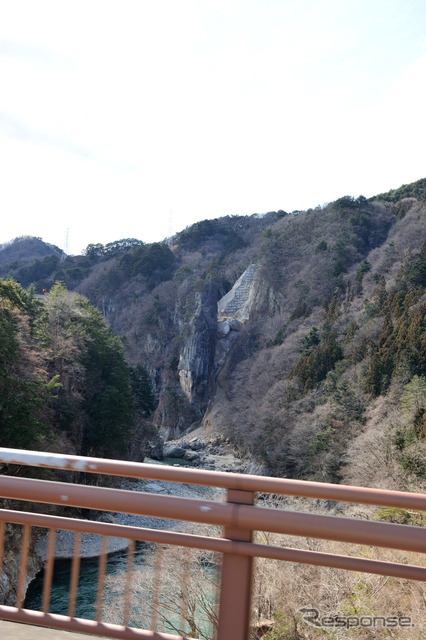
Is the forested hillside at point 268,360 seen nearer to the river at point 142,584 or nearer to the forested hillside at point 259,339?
the forested hillside at point 259,339

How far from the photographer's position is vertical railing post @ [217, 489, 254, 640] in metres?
2.10

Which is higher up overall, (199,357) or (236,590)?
(236,590)

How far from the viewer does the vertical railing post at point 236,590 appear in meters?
2.10

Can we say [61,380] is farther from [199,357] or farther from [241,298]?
[241,298]

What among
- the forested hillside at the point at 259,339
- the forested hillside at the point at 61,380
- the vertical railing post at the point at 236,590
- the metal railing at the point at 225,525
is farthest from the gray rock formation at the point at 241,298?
the vertical railing post at the point at 236,590

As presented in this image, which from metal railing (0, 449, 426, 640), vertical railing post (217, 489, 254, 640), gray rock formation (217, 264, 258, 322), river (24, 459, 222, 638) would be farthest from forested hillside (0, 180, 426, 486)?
vertical railing post (217, 489, 254, 640)

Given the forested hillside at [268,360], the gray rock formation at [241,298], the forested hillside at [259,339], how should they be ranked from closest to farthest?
1. the forested hillside at [268,360]
2. the forested hillside at [259,339]
3. the gray rock formation at [241,298]

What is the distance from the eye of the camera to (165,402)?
60.7 meters

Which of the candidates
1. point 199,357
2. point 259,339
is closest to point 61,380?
point 259,339

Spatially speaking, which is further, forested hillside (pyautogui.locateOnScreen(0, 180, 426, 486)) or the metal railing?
forested hillside (pyautogui.locateOnScreen(0, 180, 426, 486))

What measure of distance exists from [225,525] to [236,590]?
271 mm

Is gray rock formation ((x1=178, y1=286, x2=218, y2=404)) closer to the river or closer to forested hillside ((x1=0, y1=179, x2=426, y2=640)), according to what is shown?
forested hillside ((x1=0, y1=179, x2=426, y2=640))

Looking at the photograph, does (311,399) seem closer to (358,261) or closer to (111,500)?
(358,261)

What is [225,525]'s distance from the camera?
2129 millimetres
